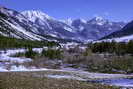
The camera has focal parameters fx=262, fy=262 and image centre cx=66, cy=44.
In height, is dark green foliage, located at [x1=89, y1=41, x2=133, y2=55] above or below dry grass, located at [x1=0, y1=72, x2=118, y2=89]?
above

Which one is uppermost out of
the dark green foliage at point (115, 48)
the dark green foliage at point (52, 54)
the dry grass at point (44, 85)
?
the dark green foliage at point (115, 48)

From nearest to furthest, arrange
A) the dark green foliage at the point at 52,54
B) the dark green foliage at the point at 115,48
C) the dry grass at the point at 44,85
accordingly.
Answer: the dry grass at the point at 44,85, the dark green foliage at the point at 52,54, the dark green foliage at the point at 115,48

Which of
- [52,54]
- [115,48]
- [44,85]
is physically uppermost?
[115,48]

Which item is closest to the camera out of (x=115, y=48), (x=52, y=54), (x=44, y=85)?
(x=44, y=85)

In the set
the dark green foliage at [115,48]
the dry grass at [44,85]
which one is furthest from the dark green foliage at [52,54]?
the dry grass at [44,85]

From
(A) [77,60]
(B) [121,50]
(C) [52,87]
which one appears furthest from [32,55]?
(C) [52,87]

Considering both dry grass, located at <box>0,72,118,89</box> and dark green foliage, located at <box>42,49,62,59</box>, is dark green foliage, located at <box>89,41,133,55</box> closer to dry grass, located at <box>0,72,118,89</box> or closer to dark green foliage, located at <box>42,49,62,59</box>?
dark green foliage, located at <box>42,49,62,59</box>

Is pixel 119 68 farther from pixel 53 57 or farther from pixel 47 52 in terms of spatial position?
pixel 47 52

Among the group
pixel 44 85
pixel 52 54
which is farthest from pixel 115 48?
pixel 44 85

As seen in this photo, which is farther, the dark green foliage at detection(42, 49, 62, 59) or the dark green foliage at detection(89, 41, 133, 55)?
the dark green foliage at detection(89, 41, 133, 55)

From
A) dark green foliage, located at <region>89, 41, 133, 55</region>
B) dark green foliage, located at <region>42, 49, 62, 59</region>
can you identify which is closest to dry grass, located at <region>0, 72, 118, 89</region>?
dark green foliage, located at <region>42, 49, 62, 59</region>

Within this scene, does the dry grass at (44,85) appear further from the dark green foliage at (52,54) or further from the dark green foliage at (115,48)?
the dark green foliage at (115,48)

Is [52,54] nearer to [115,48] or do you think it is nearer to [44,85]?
[115,48]

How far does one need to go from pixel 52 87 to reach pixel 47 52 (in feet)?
344
